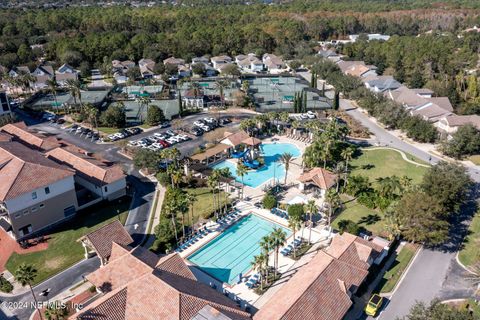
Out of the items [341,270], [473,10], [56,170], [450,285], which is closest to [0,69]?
[56,170]

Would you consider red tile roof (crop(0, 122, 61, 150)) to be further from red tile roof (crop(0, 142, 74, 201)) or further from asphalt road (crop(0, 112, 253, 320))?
red tile roof (crop(0, 142, 74, 201))

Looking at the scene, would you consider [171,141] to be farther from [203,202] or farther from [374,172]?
[374,172]

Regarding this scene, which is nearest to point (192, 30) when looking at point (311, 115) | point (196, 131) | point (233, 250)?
point (311, 115)

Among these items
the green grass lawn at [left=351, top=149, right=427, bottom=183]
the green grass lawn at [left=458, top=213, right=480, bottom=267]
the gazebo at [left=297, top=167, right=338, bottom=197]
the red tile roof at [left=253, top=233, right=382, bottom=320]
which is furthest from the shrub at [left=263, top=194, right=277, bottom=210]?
the green grass lawn at [left=458, top=213, right=480, bottom=267]

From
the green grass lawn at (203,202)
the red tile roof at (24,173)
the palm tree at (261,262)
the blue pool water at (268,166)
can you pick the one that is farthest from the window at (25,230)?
the blue pool water at (268,166)

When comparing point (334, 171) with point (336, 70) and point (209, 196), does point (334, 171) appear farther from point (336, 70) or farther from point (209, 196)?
point (336, 70)

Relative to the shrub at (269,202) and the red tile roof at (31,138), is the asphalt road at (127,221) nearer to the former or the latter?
the red tile roof at (31,138)

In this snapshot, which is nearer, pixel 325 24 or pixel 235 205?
pixel 235 205
